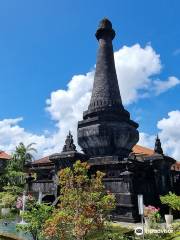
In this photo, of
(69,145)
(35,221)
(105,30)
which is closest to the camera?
(35,221)

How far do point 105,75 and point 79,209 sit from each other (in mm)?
22372

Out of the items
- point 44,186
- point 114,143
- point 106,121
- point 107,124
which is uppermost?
point 106,121

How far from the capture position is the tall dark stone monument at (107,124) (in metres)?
26.1

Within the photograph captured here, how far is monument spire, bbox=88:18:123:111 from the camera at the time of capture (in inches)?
1238

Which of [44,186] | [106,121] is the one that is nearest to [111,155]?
[106,121]

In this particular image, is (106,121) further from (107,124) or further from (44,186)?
(44,186)

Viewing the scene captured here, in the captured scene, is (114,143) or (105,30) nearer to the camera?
(114,143)

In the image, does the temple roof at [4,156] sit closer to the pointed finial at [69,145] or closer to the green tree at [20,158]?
the green tree at [20,158]

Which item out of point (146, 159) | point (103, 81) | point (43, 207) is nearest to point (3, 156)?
point (103, 81)

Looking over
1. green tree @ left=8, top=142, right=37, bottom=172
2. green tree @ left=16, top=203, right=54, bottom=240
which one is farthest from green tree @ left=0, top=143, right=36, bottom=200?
green tree @ left=16, top=203, right=54, bottom=240

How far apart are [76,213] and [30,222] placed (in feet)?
6.76

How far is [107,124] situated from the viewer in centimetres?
2966

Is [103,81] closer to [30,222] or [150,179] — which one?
[150,179]

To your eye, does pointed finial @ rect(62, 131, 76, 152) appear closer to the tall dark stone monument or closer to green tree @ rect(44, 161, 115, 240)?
the tall dark stone monument
